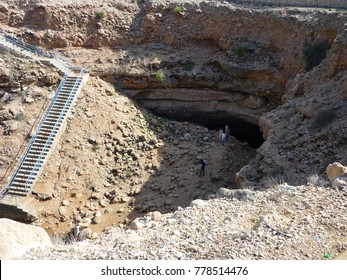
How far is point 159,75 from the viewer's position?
53.7ft

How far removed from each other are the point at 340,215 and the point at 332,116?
4906 millimetres

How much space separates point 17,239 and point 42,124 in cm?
690

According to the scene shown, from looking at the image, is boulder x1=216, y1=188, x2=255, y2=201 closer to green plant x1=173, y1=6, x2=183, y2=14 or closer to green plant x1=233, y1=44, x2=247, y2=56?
green plant x1=233, y1=44, x2=247, y2=56

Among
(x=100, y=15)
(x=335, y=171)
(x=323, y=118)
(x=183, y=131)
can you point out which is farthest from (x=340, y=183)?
(x=100, y=15)

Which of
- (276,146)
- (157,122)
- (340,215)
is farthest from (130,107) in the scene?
(340,215)

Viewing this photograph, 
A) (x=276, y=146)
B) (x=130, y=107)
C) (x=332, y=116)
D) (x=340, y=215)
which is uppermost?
(x=130, y=107)

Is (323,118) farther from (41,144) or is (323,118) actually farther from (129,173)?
(41,144)

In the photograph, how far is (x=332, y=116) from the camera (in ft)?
36.5


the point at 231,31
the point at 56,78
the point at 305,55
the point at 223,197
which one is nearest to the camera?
the point at 223,197

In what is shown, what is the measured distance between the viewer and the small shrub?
53.8 feet

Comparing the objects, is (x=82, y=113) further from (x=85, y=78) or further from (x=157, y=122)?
(x=157, y=122)

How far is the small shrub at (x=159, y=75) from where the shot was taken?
16.4 metres

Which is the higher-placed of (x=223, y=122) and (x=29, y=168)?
(x=223, y=122)

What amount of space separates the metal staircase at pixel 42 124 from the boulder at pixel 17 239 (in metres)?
3.71
